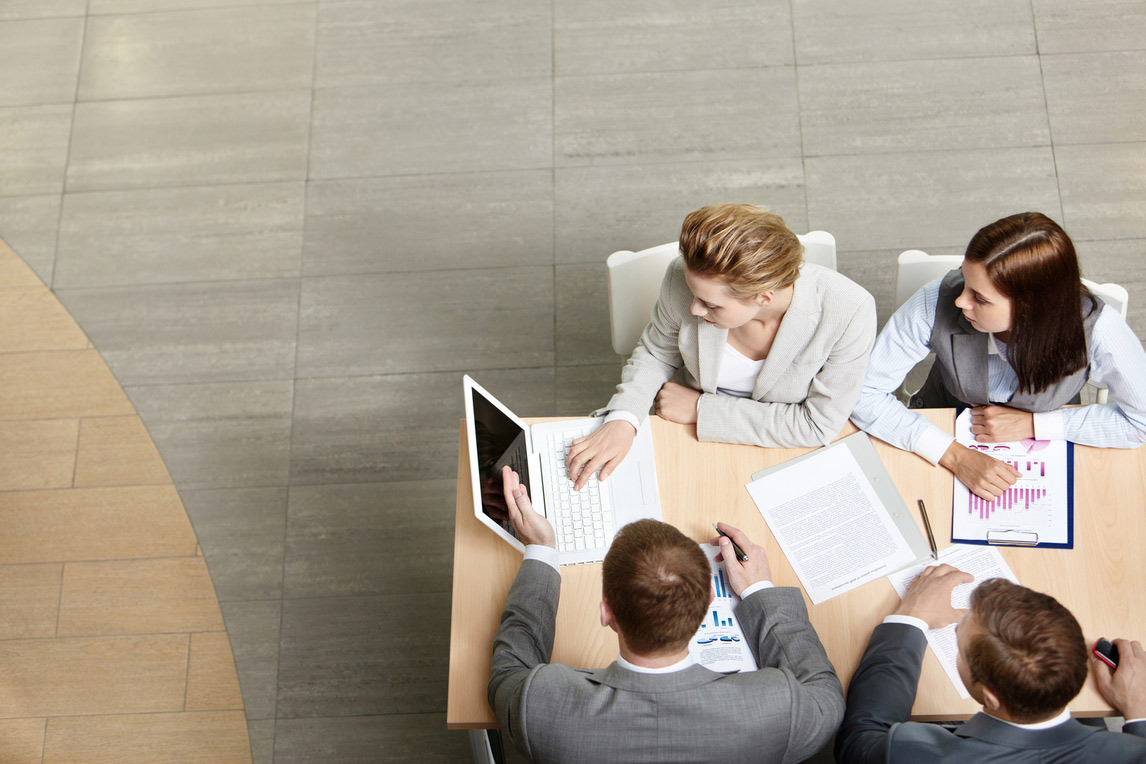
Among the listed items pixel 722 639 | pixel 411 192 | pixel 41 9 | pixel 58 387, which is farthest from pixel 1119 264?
pixel 41 9

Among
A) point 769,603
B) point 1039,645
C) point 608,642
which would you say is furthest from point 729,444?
point 1039,645

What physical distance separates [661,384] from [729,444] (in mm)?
255

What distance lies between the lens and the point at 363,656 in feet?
8.56

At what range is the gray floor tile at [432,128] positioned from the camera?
3.27 meters

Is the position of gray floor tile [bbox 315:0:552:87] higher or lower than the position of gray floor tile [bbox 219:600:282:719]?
higher

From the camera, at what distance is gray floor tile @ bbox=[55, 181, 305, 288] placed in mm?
3174

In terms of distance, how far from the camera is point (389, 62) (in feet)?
11.3

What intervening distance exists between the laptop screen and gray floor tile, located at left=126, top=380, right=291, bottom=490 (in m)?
1.36

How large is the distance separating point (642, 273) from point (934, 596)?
3.20 ft

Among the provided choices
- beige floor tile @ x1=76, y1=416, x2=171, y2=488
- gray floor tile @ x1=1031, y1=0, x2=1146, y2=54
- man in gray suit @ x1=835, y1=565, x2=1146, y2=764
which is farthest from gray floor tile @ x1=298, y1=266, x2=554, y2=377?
gray floor tile @ x1=1031, y1=0, x2=1146, y2=54

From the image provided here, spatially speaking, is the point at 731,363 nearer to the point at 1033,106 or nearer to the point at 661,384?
the point at 661,384

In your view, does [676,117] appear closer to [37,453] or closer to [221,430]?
[221,430]

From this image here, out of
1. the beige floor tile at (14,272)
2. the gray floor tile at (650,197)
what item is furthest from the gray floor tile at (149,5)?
the gray floor tile at (650,197)

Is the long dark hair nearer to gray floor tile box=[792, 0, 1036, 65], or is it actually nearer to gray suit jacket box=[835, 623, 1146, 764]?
gray suit jacket box=[835, 623, 1146, 764]
